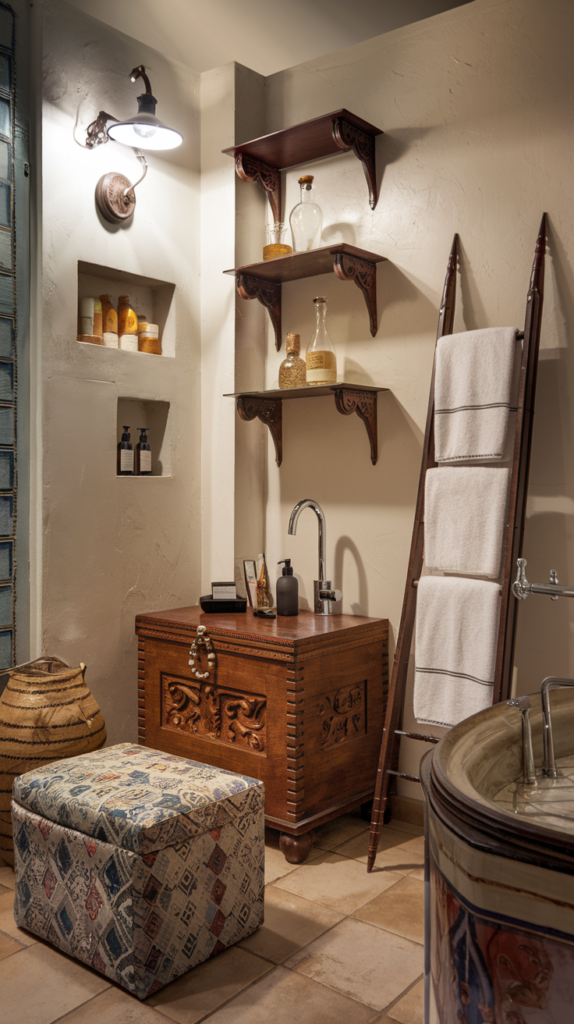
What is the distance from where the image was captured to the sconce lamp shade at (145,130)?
2.43 meters

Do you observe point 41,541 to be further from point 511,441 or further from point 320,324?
point 511,441

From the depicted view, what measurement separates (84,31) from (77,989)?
278 centimetres

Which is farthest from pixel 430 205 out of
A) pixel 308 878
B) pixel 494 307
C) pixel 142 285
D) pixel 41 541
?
pixel 308 878

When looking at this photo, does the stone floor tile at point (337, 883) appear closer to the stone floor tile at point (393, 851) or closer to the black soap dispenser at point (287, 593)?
the stone floor tile at point (393, 851)

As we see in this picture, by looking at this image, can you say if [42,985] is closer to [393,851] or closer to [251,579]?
[393,851]

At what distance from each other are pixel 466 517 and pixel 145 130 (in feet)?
5.09

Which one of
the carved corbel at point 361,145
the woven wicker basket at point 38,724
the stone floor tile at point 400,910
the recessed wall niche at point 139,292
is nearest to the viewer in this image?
the stone floor tile at point 400,910

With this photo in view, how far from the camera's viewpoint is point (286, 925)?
6.51 ft

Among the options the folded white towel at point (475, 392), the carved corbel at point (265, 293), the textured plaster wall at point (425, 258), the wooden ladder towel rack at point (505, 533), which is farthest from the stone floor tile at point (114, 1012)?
the carved corbel at point (265, 293)

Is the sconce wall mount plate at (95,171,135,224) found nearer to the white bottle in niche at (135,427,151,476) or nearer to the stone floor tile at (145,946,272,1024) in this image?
the white bottle in niche at (135,427,151,476)

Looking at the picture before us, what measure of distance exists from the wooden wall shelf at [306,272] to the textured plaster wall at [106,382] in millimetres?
291

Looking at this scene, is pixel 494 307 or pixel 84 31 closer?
pixel 494 307

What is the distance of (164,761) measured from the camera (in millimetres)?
2027

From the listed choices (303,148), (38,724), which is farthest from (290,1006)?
(303,148)
